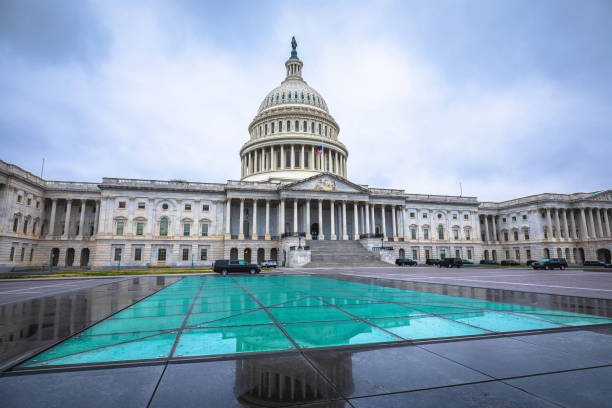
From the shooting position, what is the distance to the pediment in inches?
2391

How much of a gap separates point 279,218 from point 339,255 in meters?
16.0

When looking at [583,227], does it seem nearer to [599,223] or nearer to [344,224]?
[599,223]

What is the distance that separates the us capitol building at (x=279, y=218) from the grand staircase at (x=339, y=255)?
0.46m

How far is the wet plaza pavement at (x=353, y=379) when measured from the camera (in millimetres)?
3367

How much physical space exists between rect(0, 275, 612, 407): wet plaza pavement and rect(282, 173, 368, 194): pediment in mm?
55514

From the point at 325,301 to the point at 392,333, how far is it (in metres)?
4.66

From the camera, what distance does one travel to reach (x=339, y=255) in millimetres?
52125

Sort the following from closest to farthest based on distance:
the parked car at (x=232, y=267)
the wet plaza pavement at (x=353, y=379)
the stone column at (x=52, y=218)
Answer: the wet plaza pavement at (x=353, y=379), the parked car at (x=232, y=267), the stone column at (x=52, y=218)

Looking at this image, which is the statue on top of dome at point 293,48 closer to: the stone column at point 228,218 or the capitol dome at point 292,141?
the capitol dome at point 292,141

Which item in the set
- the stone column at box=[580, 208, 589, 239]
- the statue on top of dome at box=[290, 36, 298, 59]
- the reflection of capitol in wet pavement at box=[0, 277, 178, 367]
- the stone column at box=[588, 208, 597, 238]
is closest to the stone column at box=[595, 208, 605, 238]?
the stone column at box=[588, 208, 597, 238]

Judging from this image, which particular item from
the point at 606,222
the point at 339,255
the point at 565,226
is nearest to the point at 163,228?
the point at 339,255

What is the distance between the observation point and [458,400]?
11.0 feet

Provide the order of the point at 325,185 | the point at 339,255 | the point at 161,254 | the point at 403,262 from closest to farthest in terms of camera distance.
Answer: the point at 339,255 < the point at 403,262 < the point at 161,254 < the point at 325,185

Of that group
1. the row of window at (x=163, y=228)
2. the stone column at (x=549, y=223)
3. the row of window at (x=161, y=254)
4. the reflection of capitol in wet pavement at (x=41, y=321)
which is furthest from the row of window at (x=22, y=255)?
the stone column at (x=549, y=223)
